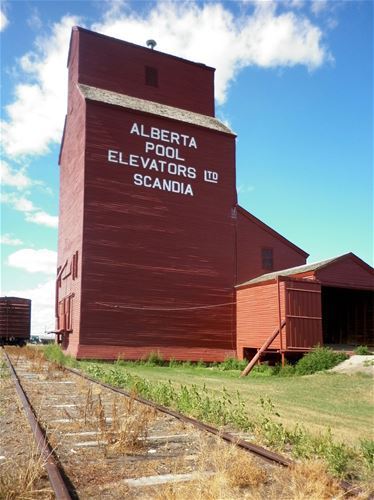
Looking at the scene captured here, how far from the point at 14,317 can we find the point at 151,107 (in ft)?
63.5

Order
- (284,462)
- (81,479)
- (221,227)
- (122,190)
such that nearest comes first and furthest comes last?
1. (81,479)
2. (284,462)
3. (122,190)
4. (221,227)

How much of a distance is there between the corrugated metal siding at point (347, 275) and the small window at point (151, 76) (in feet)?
49.0

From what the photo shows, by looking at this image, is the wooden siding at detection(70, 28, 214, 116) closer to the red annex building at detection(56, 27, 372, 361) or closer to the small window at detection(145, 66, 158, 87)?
the red annex building at detection(56, 27, 372, 361)

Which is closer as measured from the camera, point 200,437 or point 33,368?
point 200,437

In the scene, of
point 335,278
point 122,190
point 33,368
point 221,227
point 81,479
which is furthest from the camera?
point 221,227

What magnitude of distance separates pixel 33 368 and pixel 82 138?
44.3 feet

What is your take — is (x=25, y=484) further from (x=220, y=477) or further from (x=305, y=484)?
(x=305, y=484)

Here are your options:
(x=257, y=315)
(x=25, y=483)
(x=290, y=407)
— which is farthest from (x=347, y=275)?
(x=25, y=483)

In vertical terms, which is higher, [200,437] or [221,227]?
[221,227]

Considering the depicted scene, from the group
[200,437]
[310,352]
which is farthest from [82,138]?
[200,437]

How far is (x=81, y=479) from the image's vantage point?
462 centimetres

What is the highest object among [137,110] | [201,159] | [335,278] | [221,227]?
[137,110]

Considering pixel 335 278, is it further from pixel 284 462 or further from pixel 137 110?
pixel 284 462

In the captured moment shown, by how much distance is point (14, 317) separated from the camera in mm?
37469
